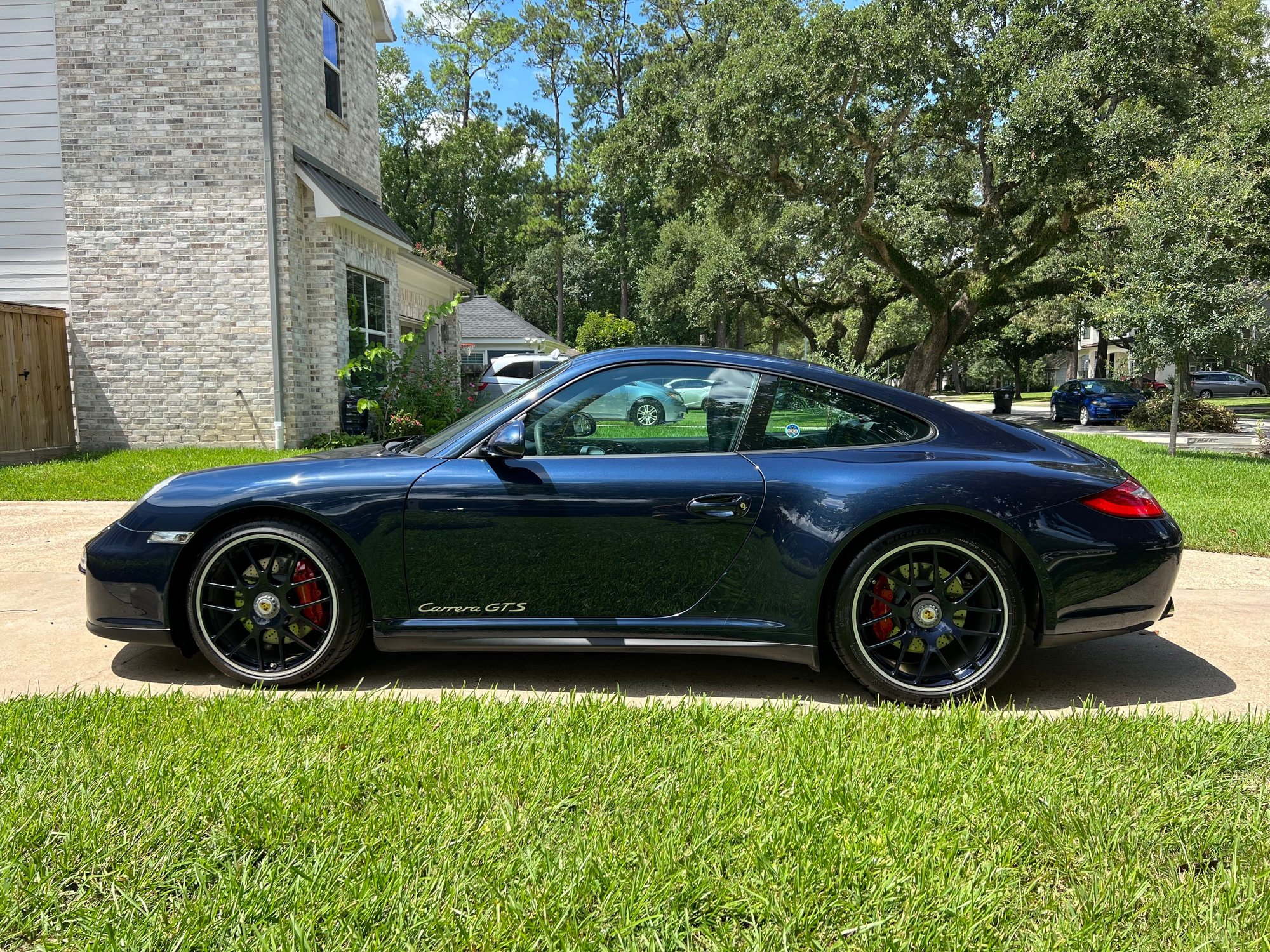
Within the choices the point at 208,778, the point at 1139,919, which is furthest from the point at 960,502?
the point at 208,778

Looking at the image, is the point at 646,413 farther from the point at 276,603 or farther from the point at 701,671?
the point at 276,603

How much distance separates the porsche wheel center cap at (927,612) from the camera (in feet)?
11.0

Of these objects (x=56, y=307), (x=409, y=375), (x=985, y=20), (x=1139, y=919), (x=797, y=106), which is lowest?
(x=1139, y=919)

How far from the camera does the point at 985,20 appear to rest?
69.2 feet

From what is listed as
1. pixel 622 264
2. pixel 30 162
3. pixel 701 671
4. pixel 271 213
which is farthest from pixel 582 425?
pixel 622 264

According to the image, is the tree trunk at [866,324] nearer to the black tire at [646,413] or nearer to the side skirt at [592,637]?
the black tire at [646,413]

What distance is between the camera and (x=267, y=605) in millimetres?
3527

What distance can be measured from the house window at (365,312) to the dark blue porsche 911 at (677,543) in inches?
408

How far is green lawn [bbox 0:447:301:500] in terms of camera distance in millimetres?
8859

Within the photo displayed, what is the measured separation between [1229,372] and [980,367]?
67.5 feet

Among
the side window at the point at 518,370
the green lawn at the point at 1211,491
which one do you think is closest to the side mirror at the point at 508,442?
the green lawn at the point at 1211,491

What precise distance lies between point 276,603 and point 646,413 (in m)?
1.72

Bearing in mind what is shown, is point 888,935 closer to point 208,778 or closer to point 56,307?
point 208,778

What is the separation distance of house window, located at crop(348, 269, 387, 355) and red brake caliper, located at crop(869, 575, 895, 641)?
11.4 meters
